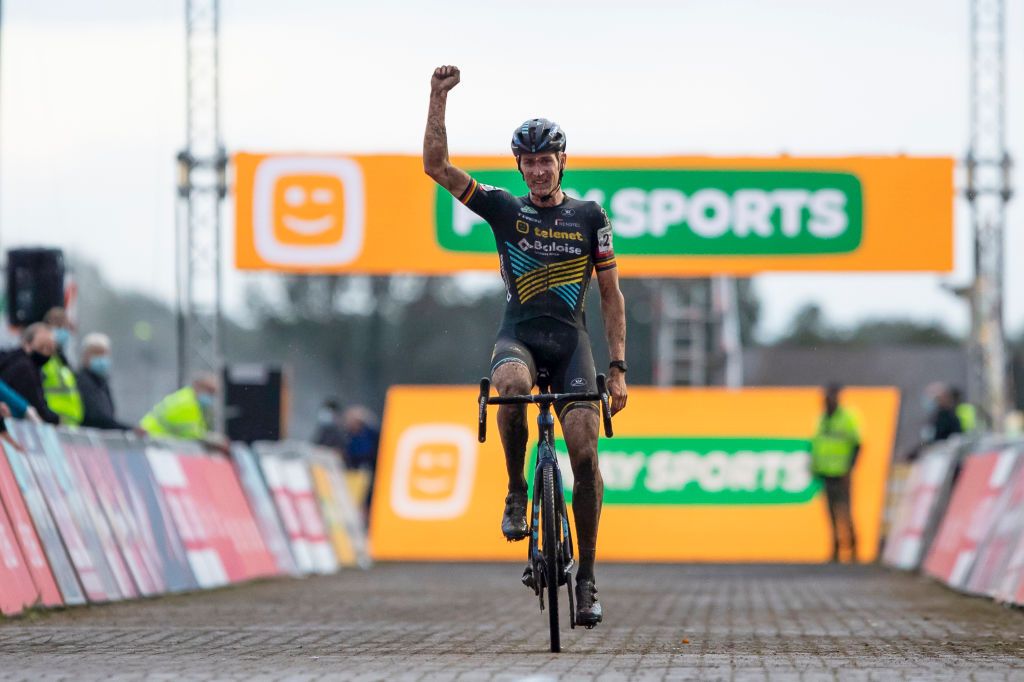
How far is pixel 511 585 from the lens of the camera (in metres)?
17.3

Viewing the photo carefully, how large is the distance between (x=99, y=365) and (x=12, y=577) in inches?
216

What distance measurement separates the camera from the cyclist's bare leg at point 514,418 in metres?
8.70

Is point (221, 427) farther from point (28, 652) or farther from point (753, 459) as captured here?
point (28, 652)

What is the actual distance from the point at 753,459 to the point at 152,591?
1195cm

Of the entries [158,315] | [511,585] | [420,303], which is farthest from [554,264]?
[420,303]

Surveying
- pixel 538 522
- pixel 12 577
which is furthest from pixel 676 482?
pixel 538 522

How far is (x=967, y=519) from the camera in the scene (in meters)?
17.4

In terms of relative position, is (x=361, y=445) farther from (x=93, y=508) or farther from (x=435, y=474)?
(x=93, y=508)

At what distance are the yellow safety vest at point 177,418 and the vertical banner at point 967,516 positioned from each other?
6.74m

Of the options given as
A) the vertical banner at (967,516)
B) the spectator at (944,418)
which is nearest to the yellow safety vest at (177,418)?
the vertical banner at (967,516)

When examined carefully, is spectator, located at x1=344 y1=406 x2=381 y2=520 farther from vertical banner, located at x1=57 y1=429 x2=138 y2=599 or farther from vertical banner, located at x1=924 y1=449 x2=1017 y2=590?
vertical banner, located at x1=57 y1=429 x2=138 y2=599

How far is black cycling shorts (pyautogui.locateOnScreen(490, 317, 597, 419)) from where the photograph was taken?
8.98 meters

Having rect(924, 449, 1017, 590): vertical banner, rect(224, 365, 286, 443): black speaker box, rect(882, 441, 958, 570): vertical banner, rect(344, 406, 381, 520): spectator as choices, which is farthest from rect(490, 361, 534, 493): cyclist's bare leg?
rect(344, 406, 381, 520): spectator

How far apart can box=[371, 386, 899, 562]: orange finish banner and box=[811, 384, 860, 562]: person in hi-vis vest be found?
1187 millimetres
